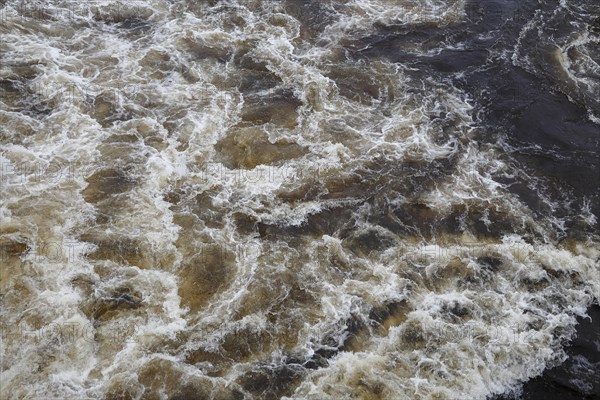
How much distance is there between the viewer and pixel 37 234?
35.8 ft

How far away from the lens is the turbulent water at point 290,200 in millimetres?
9578

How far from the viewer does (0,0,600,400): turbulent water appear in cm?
958

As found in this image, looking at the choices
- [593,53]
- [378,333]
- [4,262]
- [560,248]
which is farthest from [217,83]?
[593,53]

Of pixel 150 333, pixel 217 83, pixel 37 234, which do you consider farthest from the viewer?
pixel 217 83

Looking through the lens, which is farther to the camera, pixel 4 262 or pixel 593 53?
pixel 593 53

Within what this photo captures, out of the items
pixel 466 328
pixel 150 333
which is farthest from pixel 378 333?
pixel 150 333

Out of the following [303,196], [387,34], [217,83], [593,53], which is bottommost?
[303,196]

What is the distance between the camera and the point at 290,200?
12.5 meters

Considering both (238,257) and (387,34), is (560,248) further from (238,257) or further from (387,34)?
(387,34)

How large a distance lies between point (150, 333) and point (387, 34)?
13.9 metres

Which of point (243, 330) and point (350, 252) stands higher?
point (350, 252)

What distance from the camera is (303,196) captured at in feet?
41.3

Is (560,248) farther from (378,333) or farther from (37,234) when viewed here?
(37,234)

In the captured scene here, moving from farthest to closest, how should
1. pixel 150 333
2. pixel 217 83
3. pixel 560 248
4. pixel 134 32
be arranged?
1. pixel 134 32
2. pixel 217 83
3. pixel 560 248
4. pixel 150 333
